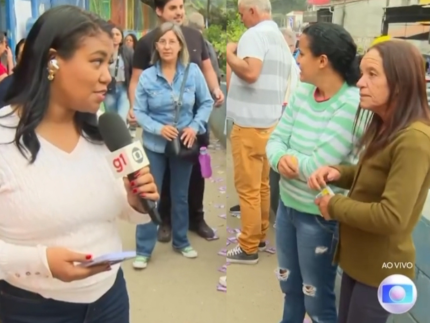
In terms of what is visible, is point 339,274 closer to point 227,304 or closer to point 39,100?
point 227,304

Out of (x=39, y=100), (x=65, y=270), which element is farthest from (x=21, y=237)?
(x=39, y=100)

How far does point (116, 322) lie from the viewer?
38.5 inches

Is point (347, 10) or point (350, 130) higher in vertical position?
point (347, 10)

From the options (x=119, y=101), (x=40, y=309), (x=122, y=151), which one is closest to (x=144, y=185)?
(x=122, y=151)

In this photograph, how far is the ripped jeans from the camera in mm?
1332

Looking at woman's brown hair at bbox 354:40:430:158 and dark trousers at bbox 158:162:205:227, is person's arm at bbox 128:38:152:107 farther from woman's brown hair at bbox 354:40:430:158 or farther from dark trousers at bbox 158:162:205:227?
woman's brown hair at bbox 354:40:430:158

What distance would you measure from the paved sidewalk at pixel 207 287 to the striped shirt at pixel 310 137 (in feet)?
0.65

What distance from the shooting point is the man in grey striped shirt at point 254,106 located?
1.29 m

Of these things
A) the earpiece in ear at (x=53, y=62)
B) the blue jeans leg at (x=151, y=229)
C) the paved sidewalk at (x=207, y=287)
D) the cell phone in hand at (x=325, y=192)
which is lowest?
the paved sidewalk at (x=207, y=287)

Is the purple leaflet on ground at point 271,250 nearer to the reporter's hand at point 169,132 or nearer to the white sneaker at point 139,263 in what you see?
the white sneaker at point 139,263

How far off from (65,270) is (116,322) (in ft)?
0.73

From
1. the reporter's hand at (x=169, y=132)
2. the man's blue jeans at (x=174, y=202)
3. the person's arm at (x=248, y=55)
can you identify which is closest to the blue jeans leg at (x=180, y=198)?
the man's blue jeans at (x=174, y=202)

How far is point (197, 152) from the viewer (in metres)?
1.43

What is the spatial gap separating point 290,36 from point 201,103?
294mm
